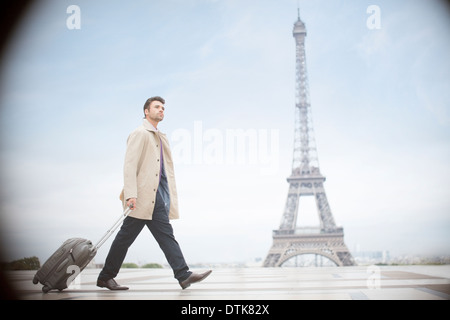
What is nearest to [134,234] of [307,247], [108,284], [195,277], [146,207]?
[146,207]

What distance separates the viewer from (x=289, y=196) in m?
23.5

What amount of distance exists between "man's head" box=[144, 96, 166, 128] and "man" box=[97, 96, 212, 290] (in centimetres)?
2

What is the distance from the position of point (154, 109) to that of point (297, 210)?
20.0m

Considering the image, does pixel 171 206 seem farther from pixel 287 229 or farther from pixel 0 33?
pixel 287 229

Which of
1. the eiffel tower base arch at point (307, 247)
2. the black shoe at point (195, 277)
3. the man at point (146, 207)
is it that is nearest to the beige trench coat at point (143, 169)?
the man at point (146, 207)

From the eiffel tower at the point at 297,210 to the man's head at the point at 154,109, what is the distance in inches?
704

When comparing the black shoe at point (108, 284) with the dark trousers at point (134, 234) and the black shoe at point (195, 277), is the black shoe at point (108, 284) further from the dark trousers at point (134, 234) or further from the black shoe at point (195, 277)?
the black shoe at point (195, 277)

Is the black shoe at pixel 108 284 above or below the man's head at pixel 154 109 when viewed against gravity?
below

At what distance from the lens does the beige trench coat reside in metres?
3.86

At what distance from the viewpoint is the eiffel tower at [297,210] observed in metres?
21.4

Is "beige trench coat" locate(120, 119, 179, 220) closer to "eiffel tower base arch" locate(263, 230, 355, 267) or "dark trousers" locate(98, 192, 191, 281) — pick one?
"dark trousers" locate(98, 192, 191, 281)

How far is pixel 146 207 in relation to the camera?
3887 millimetres

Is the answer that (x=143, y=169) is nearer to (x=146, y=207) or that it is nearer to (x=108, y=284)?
(x=146, y=207)
